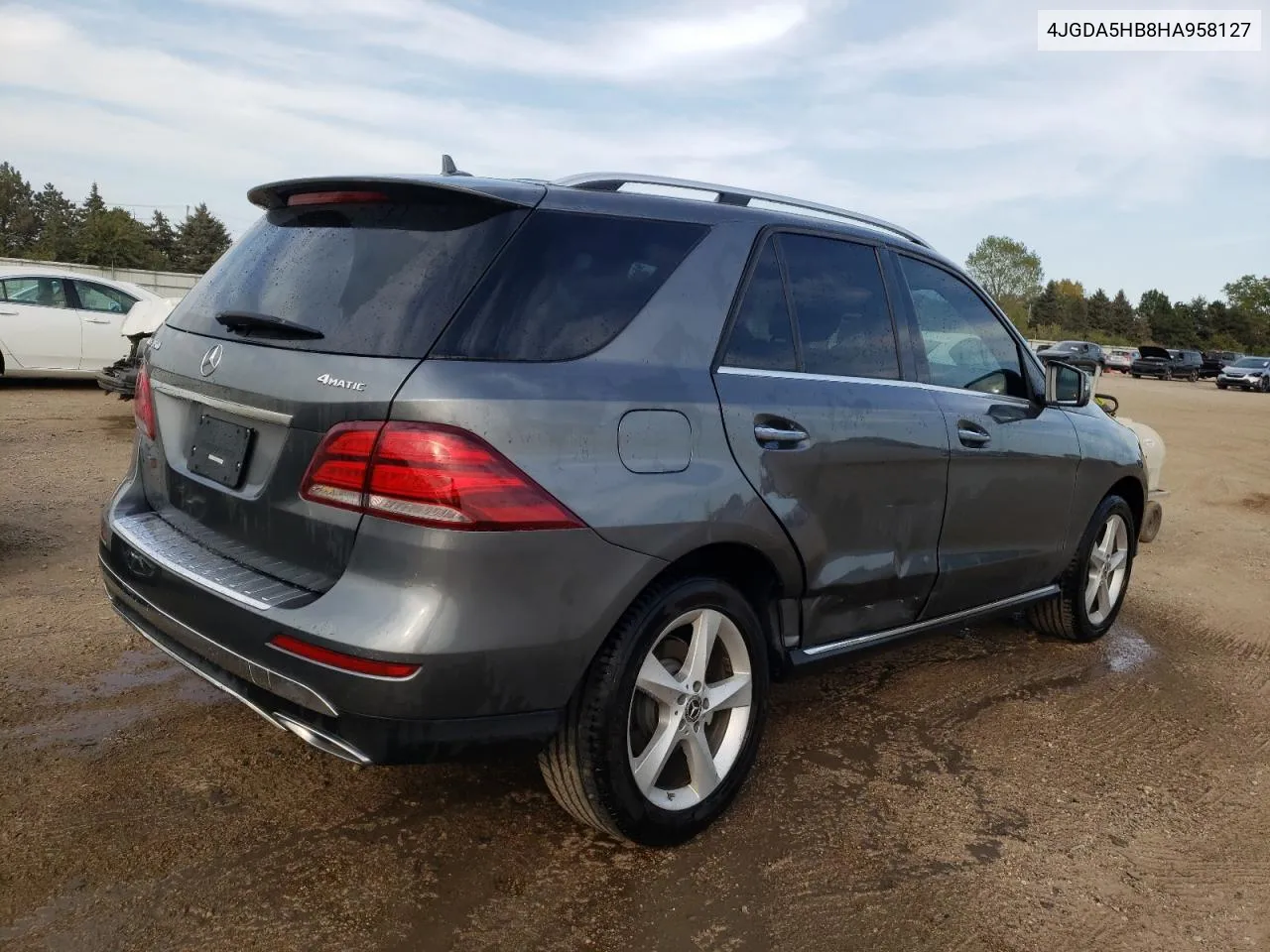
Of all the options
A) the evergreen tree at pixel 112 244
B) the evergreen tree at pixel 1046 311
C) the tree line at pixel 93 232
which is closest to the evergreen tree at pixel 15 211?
the tree line at pixel 93 232

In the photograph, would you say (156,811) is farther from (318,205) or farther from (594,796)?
(318,205)

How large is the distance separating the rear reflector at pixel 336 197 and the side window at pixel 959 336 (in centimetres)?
195

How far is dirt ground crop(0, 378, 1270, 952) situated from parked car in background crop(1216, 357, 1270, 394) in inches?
1696

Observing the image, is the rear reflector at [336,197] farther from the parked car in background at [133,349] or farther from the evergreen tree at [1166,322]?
the evergreen tree at [1166,322]

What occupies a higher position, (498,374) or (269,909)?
(498,374)

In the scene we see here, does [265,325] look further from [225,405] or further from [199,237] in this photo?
[199,237]

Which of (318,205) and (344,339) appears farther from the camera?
(318,205)

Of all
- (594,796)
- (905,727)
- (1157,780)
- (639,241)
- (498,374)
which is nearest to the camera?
(498,374)

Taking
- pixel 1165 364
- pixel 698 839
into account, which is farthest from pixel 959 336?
pixel 1165 364

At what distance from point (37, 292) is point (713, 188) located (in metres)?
12.2

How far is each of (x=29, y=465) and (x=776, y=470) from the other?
7064mm

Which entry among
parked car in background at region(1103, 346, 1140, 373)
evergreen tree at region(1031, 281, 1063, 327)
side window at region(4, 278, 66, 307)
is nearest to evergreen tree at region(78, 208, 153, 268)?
side window at region(4, 278, 66, 307)

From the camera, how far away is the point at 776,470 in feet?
9.51

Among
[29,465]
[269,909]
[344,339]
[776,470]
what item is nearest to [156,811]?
[269,909]
